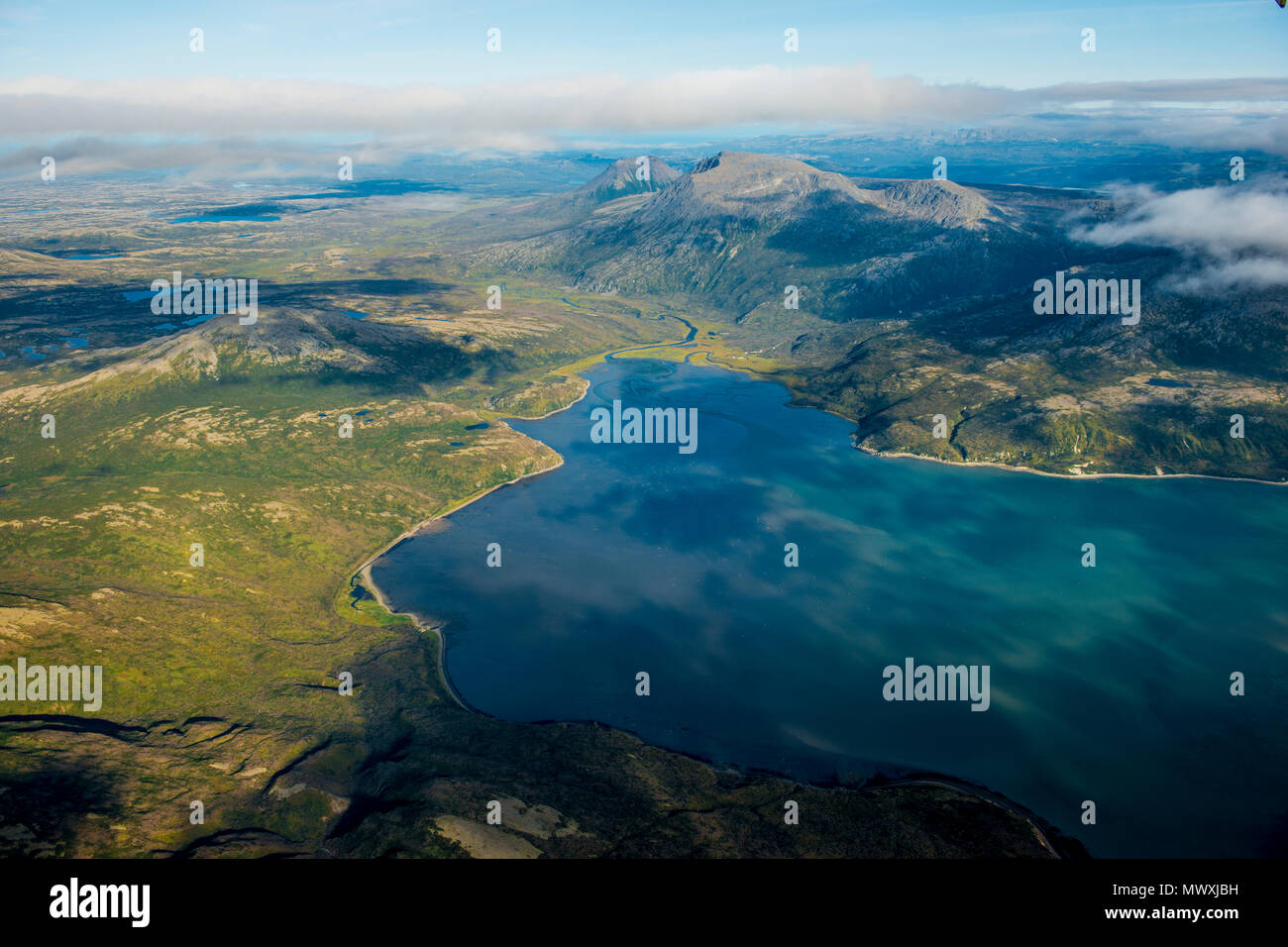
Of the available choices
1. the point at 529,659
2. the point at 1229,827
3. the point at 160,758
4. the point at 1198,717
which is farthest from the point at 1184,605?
the point at 160,758

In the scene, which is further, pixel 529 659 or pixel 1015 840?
pixel 529 659

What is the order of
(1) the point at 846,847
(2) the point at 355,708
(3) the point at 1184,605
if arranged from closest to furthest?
(1) the point at 846,847
(2) the point at 355,708
(3) the point at 1184,605

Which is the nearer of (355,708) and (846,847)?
(846,847)

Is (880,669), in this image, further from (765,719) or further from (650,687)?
(650,687)

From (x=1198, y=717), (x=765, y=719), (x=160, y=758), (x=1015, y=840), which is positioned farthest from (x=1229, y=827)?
(x=160, y=758)
